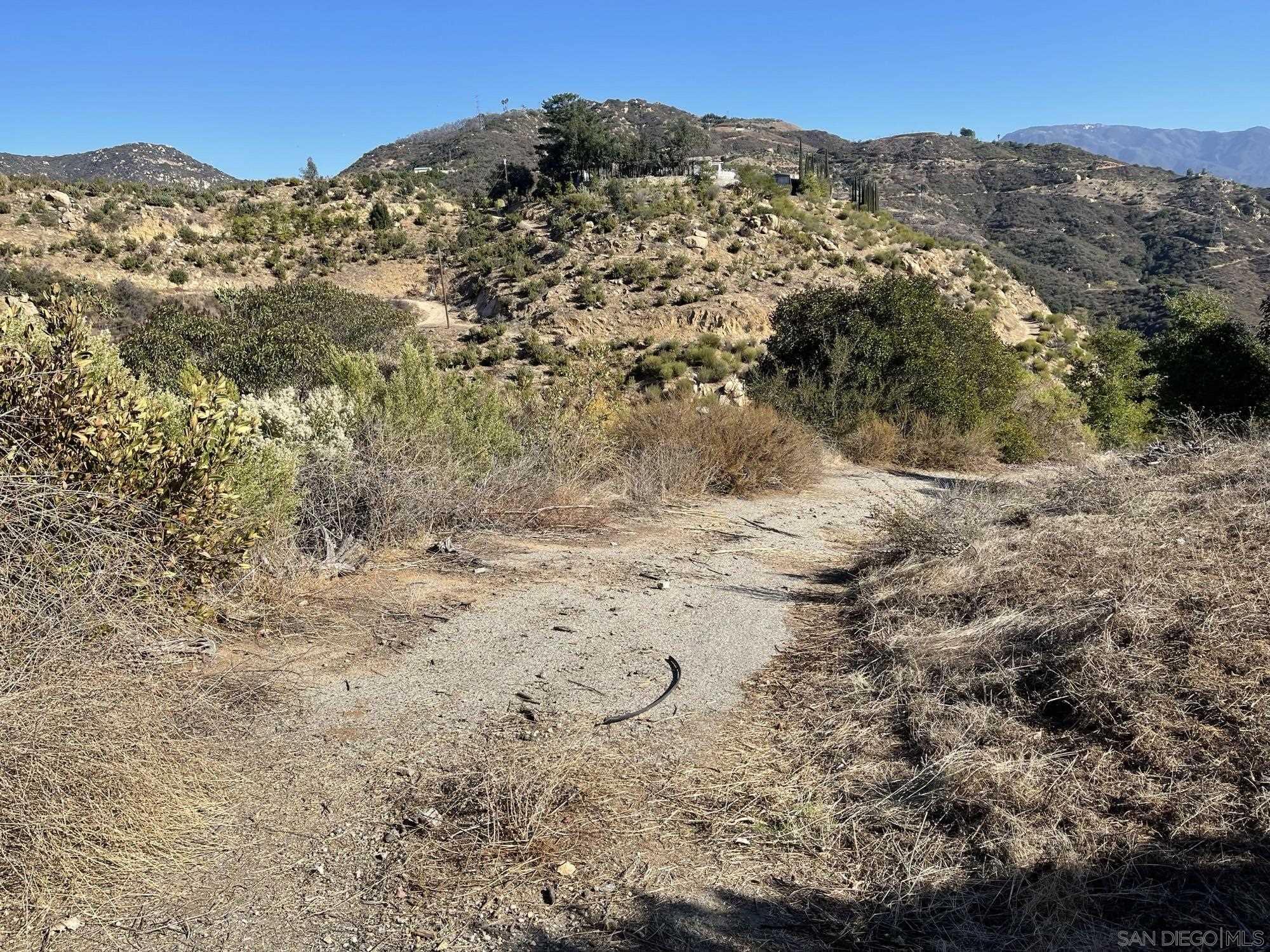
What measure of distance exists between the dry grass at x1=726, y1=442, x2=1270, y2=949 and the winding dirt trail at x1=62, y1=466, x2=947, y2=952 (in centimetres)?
76

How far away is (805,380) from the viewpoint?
1505 centimetres

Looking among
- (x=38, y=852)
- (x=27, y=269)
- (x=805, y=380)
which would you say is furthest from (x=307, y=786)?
(x=27, y=269)

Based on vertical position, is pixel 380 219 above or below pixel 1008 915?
above

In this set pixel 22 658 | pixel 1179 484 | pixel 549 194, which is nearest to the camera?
pixel 22 658

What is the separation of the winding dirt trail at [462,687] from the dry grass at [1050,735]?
76 cm

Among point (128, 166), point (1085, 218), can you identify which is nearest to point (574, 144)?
point (1085, 218)


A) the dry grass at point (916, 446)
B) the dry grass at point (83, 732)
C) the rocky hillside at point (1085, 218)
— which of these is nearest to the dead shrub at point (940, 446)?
the dry grass at point (916, 446)

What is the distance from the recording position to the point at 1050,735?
141 inches

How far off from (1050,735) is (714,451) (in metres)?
7.11

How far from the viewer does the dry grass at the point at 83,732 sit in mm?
2672

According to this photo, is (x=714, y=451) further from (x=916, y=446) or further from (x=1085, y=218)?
→ (x=1085, y=218)

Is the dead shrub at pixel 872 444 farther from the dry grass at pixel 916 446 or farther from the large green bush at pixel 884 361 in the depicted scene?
the large green bush at pixel 884 361

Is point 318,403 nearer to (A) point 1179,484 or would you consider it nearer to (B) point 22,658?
(B) point 22,658

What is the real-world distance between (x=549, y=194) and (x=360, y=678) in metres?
37.6
